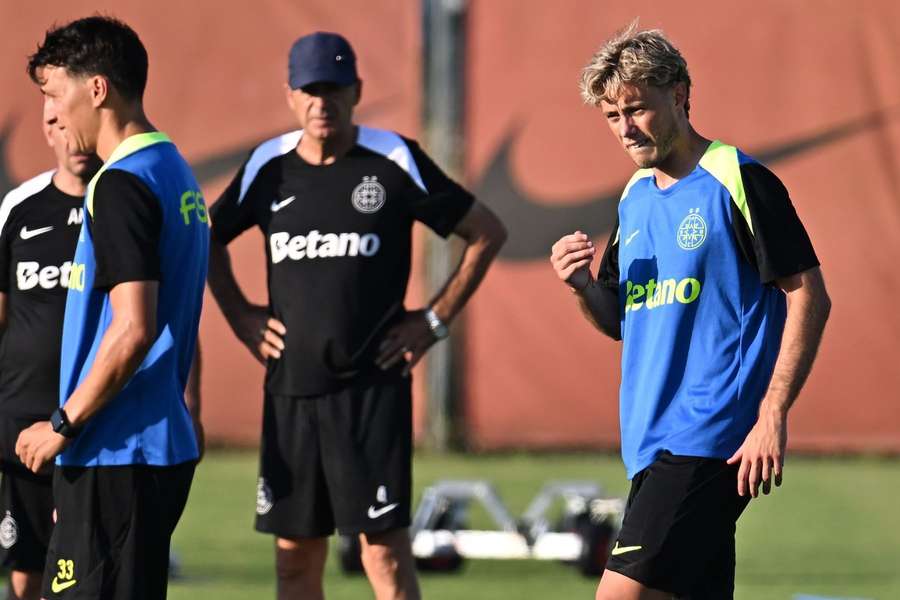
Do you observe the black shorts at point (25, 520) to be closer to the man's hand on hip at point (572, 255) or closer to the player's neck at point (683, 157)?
the man's hand on hip at point (572, 255)

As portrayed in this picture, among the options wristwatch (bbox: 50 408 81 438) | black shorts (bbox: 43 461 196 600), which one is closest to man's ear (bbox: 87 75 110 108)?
wristwatch (bbox: 50 408 81 438)

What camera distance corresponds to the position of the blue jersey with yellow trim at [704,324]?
15.0ft

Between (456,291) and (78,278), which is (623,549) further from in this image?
(456,291)

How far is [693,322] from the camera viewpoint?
4.62m

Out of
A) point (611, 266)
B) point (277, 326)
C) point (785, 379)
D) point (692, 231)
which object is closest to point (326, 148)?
point (277, 326)

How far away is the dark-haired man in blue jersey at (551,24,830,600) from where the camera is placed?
446 cm

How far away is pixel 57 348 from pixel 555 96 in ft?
25.9

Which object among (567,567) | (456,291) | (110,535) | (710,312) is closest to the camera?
(110,535)

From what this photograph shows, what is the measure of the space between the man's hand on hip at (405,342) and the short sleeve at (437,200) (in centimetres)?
38

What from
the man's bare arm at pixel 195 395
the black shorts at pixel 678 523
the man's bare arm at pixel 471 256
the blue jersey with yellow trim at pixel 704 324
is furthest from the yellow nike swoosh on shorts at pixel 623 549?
the man's bare arm at pixel 471 256

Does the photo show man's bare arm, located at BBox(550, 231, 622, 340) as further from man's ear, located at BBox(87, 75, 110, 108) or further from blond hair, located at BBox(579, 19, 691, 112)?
man's ear, located at BBox(87, 75, 110, 108)

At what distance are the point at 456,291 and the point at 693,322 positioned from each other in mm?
1908

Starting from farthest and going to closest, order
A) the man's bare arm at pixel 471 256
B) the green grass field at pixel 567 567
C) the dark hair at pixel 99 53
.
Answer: the green grass field at pixel 567 567
the man's bare arm at pixel 471 256
the dark hair at pixel 99 53

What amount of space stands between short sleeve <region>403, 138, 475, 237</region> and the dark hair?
1812 millimetres
